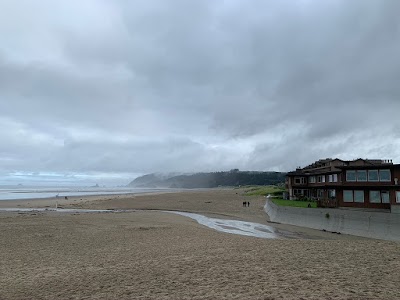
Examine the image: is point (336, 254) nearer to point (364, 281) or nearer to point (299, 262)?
point (299, 262)

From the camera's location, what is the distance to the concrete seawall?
23391mm

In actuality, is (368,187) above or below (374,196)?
above

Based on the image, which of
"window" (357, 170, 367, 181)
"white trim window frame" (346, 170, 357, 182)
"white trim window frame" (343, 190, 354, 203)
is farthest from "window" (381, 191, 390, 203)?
"white trim window frame" (346, 170, 357, 182)

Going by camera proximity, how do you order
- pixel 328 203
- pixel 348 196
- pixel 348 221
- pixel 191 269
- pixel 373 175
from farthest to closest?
pixel 328 203 < pixel 348 196 < pixel 373 175 < pixel 348 221 < pixel 191 269

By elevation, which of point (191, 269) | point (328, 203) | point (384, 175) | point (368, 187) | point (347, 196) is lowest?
point (191, 269)

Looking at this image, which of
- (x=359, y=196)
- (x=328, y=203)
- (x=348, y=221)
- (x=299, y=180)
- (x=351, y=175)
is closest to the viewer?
(x=348, y=221)

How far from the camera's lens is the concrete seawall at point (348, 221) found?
23.4 metres

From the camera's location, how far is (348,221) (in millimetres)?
27125

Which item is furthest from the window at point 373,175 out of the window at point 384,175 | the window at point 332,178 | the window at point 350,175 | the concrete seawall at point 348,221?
the window at point 332,178

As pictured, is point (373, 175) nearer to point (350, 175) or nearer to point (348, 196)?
point (350, 175)

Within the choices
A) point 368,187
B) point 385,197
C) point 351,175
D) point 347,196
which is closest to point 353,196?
point 347,196

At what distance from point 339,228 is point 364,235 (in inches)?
102

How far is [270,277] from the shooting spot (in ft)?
36.3

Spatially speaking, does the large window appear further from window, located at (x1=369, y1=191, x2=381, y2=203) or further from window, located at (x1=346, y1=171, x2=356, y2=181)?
window, located at (x1=346, y1=171, x2=356, y2=181)
